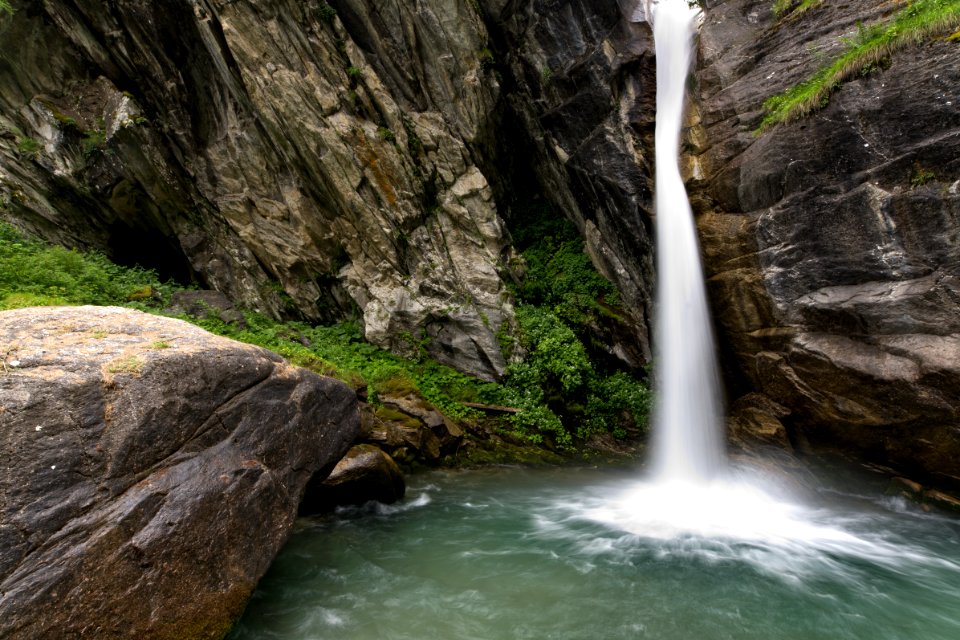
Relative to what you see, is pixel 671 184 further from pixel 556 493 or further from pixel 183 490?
pixel 183 490

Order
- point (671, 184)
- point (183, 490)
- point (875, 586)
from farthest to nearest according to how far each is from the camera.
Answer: point (671, 184) < point (875, 586) < point (183, 490)

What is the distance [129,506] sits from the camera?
3.78 metres

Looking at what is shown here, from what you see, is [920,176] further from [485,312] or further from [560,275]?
[485,312]

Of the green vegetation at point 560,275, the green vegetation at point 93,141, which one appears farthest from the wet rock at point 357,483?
the green vegetation at point 93,141

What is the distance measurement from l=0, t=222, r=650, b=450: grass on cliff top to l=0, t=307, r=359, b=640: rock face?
15.5 feet

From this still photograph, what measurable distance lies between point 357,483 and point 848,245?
30.9ft

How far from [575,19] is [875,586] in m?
13.8

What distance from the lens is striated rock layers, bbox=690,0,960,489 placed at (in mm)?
7074

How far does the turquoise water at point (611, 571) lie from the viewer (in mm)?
4680

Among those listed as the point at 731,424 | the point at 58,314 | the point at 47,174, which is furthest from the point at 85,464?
Answer: the point at 47,174

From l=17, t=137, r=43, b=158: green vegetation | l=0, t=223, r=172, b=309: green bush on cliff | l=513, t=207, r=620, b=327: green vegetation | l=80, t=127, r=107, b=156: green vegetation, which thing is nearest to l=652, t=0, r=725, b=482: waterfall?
l=513, t=207, r=620, b=327: green vegetation

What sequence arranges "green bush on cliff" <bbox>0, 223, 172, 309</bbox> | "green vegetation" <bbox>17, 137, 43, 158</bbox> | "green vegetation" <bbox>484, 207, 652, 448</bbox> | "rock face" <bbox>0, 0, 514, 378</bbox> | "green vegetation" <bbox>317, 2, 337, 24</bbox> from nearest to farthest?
"green bush on cliff" <bbox>0, 223, 172, 309</bbox>, "green vegetation" <bbox>484, 207, 652, 448</bbox>, "rock face" <bbox>0, 0, 514, 378</bbox>, "green vegetation" <bbox>317, 2, 337, 24</bbox>, "green vegetation" <bbox>17, 137, 43, 158</bbox>

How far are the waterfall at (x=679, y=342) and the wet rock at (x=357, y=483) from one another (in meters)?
5.92

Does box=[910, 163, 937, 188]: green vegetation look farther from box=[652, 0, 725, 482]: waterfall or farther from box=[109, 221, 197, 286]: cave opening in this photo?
box=[109, 221, 197, 286]: cave opening
